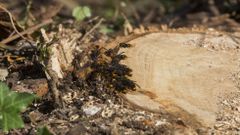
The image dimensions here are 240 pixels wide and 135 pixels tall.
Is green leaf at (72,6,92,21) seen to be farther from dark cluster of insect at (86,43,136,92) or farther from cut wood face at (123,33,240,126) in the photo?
dark cluster of insect at (86,43,136,92)

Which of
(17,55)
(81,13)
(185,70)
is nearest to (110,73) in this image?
(185,70)

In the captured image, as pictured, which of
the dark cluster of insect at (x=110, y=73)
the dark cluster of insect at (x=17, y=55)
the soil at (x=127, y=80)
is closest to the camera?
the soil at (x=127, y=80)

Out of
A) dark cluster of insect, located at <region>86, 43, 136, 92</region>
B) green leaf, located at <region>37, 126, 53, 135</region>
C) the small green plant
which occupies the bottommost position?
green leaf, located at <region>37, 126, 53, 135</region>

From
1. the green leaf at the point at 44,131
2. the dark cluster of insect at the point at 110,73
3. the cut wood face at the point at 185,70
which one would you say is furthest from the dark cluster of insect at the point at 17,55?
the green leaf at the point at 44,131

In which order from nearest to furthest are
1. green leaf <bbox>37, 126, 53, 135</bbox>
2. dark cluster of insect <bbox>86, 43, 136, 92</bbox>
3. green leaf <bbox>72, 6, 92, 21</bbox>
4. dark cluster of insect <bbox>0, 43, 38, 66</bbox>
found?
green leaf <bbox>37, 126, 53, 135</bbox>, dark cluster of insect <bbox>86, 43, 136, 92</bbox>, dark cluster of insect <bbox>0, 43, 38, 66</bbox>, green leaf <bbox>72, 6, 92, 21</bbox>

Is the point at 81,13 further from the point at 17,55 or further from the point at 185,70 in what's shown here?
the point at 185,70

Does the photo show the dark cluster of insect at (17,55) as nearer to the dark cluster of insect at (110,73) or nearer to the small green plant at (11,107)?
the dark cluster of insect at (110,73)

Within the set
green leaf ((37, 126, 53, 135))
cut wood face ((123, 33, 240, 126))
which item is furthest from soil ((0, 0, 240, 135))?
green leaf ((37, 126, 53, 135))

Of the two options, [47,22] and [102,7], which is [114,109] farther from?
[102,7]
